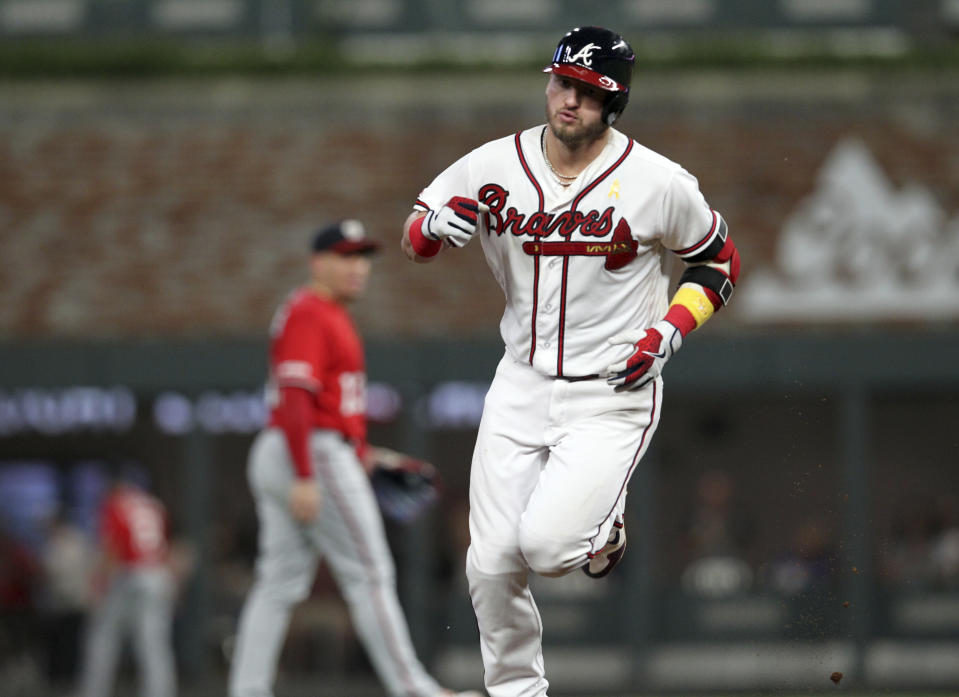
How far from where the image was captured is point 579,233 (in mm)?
5121

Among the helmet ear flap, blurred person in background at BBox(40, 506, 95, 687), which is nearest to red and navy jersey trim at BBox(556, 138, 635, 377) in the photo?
the helmet ear flap

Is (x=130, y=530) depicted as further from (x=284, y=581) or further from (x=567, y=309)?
(x=567, y=309)

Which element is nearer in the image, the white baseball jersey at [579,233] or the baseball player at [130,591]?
the white baseball jersey at [579,233]

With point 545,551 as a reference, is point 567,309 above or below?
above

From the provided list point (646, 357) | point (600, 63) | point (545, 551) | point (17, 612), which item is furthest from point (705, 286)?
point (17, 612)

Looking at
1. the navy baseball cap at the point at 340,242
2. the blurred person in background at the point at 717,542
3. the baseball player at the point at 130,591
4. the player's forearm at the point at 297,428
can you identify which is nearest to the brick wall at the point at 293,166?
the blurred person in background at the point at 717,542

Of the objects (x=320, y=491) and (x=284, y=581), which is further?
(x=320, y=491)

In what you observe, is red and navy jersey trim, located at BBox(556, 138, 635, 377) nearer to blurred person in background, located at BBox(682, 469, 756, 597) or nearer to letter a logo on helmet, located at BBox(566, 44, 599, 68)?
letter a logo on helmet, located at BBox(566, 44, 599, 68)

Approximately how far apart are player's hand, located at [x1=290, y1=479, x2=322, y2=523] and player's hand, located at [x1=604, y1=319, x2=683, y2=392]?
93.5 inches

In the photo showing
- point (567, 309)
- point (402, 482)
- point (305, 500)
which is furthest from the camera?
point (402, 482)

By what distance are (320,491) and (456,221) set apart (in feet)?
8.92

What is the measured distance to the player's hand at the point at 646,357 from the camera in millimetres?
5066

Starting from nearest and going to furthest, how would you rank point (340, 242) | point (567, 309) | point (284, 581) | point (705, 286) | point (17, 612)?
point (567, 309) → point (705, 286) → point (284, 581) → point (340, 242) → point (17, 612)

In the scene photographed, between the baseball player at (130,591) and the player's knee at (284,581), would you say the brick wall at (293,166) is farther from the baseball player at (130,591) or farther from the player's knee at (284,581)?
the player's knee at (284,581)
